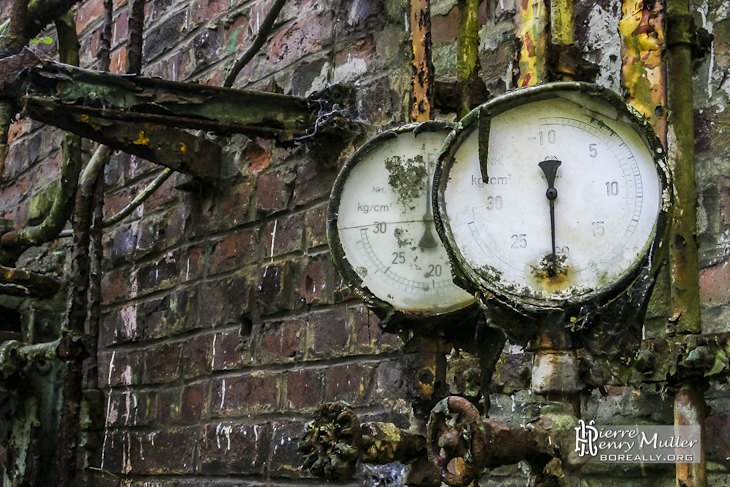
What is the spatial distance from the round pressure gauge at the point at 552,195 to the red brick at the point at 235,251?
1397mm

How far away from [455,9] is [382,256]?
38.1 inches

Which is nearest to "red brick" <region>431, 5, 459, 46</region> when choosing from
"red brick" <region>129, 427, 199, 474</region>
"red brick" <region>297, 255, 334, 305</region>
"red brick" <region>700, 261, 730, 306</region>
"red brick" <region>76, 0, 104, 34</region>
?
"red brick" <region>297, 255, 334, 305</region>

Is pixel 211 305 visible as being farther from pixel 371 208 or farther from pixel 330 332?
pixel 371 208

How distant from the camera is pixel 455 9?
8.10 ft

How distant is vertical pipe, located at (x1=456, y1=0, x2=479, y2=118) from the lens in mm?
1942

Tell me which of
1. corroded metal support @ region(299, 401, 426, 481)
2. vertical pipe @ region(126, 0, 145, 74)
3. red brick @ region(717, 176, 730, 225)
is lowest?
corroded metal support @ region(299, 401, 426, 481)

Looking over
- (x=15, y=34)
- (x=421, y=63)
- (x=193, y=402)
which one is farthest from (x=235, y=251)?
(x=421, y=63)

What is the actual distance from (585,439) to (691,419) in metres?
0.24

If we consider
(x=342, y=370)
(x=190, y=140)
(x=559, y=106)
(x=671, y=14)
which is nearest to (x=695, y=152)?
(x=671, y=14)

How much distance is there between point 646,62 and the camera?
5.79 ft

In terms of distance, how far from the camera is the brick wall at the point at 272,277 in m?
1.91

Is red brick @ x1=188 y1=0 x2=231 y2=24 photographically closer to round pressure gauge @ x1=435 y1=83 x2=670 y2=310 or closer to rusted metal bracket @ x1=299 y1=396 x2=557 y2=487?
round pressure gauge @ x1=435 y1=83 x2=670 y2=310

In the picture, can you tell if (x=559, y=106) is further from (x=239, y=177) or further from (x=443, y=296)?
(x=239, y=177)

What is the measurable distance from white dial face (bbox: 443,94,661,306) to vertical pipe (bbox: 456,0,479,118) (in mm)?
375
